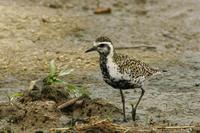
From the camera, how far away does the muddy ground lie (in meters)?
11.5

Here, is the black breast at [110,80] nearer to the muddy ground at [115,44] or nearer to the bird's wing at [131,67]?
the bird's wing at [131,67]

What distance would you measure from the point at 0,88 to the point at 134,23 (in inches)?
174

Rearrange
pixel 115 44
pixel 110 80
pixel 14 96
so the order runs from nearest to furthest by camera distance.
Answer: pixel 110 80 → pixel 14 96 → pixel 115 44

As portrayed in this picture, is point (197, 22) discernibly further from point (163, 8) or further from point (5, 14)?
point (5, 14)

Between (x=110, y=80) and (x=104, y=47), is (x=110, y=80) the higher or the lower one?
the lower one

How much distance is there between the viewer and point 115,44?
46.6ft

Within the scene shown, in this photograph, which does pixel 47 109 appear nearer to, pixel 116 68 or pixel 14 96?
pixel 14 96

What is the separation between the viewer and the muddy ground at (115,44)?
37.6 ft

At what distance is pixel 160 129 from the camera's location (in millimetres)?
9383

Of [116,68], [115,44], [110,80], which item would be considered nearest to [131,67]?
[116,68]

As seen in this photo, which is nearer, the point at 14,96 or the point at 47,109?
the point at 47,109

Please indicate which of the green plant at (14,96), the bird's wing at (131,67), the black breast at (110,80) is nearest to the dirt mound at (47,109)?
the green plant at (14,96)

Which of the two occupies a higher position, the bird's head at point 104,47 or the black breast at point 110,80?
the bird's head at point 104,47

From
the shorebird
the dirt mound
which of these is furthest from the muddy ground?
the dirt mound
